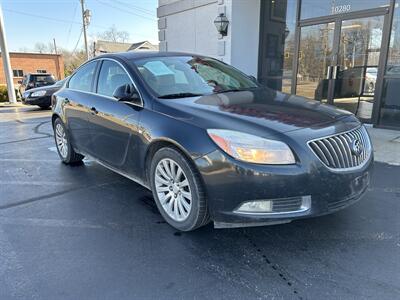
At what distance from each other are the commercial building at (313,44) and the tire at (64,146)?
499 cm

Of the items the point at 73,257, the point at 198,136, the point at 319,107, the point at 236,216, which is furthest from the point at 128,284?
the point at 319,107

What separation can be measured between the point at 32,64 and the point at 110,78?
44.2m

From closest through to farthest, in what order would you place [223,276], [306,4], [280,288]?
[280,288] → [223,276] → [306,4]

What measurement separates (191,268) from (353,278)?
3.67 feet

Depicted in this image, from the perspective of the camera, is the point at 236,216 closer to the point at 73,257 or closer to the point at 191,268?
the point at 191,268

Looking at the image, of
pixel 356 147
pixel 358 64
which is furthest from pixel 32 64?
pixel 356 147

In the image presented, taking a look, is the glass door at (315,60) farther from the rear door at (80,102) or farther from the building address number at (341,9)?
the rear door at (80,102)

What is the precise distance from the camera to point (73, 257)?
2.68m

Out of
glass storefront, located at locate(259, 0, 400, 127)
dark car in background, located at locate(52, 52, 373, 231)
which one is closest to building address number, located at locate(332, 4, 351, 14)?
glass storefront, located at locate(259, 0, 400, 127)

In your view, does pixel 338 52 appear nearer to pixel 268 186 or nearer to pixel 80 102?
pixel 80 102

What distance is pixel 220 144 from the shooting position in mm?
2533

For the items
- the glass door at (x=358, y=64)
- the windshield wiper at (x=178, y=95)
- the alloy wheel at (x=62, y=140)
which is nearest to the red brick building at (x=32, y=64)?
the alloy wheel at (x=62, y=140)

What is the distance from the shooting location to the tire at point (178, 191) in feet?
8.91

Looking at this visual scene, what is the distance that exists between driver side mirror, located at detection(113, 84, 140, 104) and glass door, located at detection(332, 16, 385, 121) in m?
5.79
